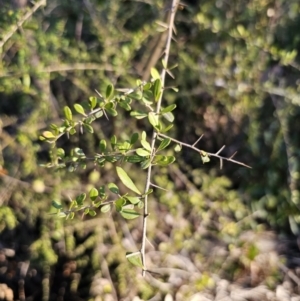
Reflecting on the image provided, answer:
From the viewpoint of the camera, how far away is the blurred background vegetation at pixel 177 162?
2041 millimetres

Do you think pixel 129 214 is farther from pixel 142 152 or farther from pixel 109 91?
pixel 109 91

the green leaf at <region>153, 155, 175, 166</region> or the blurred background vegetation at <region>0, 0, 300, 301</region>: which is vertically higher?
the green leaf at <region>153, 155, 175, 166</region>

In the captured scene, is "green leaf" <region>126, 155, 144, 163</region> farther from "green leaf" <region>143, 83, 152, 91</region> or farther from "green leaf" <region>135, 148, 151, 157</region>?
"green leaf" <region>143, 83, 152, 91</region>

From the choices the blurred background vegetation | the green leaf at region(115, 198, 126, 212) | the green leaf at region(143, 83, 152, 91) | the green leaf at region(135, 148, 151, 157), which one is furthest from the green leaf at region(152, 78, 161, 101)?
the blurred background vegetation

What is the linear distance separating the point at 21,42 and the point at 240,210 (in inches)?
50.2

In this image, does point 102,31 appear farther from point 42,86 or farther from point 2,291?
point 2,291

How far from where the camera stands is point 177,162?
238 centimetres

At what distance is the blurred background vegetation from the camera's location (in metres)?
2.04

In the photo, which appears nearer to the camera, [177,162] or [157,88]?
[157,88]

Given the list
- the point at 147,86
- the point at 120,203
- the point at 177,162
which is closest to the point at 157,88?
the point at 147,86

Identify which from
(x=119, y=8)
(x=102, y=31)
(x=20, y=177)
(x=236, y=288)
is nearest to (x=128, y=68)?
(x=102, y=31)

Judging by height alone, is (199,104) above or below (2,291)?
above

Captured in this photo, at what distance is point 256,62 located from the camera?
7.60 feet

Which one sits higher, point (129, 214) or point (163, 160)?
point (163, 160)
